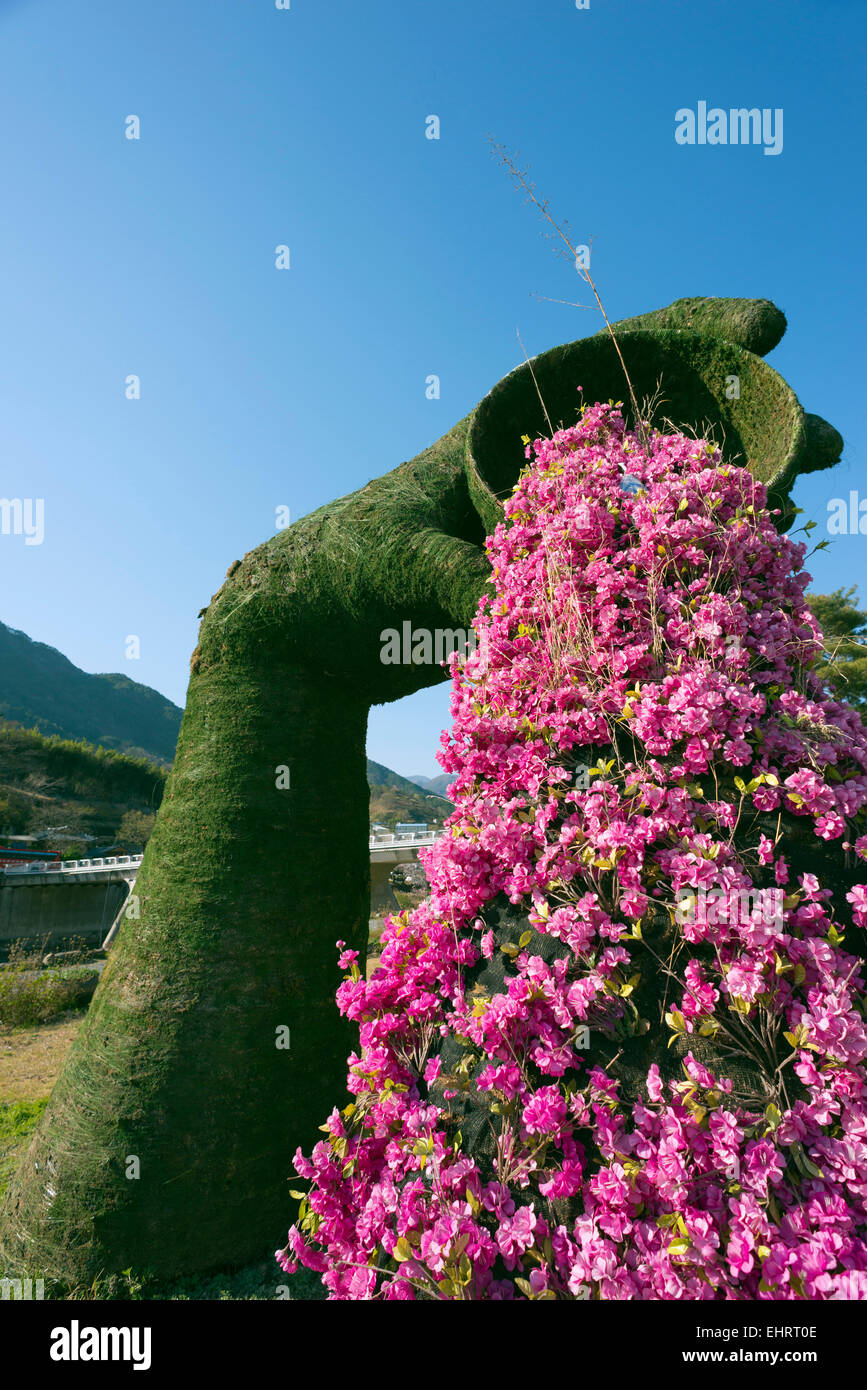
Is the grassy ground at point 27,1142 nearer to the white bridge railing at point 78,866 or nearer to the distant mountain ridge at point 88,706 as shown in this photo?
the white bridge railing at point 78,866

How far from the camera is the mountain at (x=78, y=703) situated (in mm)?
86037

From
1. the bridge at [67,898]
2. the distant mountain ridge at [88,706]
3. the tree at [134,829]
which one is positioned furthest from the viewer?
the distant mountain ridge at [88,706]

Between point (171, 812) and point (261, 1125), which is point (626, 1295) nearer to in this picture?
point (261, 1125)

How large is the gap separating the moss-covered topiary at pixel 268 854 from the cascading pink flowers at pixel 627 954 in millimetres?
1099

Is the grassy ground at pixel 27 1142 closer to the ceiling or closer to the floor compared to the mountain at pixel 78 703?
closer to the floor

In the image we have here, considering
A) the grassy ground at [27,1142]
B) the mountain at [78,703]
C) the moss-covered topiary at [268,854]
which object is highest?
the mountain at [78,703]

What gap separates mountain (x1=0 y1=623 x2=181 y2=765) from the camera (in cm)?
8604

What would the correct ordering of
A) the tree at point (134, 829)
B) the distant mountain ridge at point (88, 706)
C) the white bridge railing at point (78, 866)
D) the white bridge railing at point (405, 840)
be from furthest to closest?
the distant mountain ridge at point (88, 706) < the tree at point (134, 829) < the white bridge railing at point (405, 840) < the white bridge railing at point (78, 866)

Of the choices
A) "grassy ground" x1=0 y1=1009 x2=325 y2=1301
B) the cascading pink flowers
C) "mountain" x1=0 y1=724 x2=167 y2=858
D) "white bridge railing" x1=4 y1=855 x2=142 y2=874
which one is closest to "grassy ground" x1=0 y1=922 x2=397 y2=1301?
"grassy ground" x1=0 y1=1009 x2=325 y2=1301

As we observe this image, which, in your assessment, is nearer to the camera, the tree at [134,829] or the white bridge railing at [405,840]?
the white bridge railing at [405,840]

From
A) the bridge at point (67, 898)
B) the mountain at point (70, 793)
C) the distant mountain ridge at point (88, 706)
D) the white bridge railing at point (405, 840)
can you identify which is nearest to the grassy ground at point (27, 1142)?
the bridge at point (67, 898)

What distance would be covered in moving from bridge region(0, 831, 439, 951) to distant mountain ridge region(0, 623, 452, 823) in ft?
180
